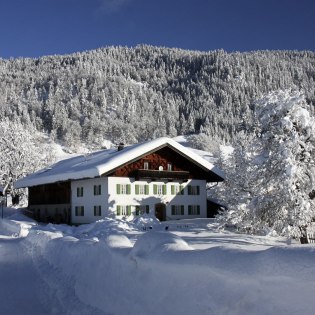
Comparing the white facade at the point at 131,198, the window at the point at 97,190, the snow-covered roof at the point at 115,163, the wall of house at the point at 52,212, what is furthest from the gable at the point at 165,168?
the wall of house at the point at 52,212

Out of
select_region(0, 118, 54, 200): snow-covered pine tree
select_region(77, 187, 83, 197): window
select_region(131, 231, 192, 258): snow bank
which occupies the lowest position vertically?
select_region(131, 231, 192, 258): snow bank

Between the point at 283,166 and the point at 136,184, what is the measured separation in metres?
17.0

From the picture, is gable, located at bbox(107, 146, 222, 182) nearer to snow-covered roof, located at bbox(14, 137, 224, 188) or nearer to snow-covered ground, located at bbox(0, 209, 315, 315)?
snow-covered roof, located at bbox(14, 137, 224, 188)

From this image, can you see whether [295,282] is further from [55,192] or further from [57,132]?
[57,132]

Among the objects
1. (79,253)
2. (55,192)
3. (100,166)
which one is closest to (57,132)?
(55,192)

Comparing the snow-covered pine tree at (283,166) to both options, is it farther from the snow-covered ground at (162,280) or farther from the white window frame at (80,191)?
the white window frame at (80,191)

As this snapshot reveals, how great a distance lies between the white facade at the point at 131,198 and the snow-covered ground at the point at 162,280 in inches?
921

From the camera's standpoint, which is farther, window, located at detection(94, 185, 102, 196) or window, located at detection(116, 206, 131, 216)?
window, located at detection(94, 185, 102, 196)

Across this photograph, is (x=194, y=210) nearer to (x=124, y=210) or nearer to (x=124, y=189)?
(x=124, y=210)

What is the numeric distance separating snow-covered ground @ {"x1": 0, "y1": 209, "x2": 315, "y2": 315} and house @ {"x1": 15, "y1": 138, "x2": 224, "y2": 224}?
2342 centimetres

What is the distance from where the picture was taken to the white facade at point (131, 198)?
36.6 metres

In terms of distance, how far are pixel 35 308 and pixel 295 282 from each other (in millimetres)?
5756

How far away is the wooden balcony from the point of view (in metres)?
37.4

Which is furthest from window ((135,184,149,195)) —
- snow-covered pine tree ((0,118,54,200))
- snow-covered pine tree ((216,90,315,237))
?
snow-covered pine tree ((0,118,54,200))
